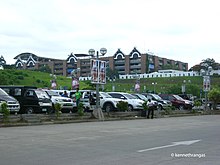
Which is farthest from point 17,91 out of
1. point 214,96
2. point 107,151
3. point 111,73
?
point 111,73

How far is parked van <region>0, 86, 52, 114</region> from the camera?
23.4 m

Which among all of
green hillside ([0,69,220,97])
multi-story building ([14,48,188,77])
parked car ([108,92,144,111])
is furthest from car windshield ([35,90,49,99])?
multi-story building ([14,48,188,77])

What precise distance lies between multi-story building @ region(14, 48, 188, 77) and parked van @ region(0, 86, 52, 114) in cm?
11340

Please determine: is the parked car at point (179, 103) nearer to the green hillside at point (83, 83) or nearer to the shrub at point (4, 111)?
the green hillside at point (83, 83)

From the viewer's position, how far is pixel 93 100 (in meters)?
27.7

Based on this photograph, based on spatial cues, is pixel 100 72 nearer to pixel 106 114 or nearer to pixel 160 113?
pixel 106 114

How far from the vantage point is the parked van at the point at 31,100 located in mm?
23422

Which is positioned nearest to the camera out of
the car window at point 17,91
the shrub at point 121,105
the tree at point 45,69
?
the car window at point 17,91

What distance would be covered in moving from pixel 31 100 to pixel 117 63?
13037 cm

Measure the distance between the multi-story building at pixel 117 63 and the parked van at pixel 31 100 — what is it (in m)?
113

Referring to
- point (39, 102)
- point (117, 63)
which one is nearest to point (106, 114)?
point (39, 102)

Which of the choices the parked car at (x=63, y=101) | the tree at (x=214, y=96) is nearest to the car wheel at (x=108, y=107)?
the parked car at (x=63, y=101)

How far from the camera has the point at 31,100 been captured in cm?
2350

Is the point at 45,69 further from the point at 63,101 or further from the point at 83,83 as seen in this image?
the point at 63,101
